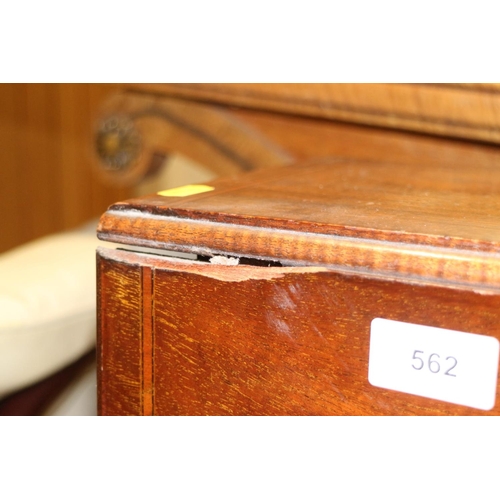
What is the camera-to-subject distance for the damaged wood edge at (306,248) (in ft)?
1.07

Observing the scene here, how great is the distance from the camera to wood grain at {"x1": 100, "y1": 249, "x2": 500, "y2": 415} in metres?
0.34

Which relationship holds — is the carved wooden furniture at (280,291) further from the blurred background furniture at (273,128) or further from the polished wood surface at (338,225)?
the blurred background furniture at (273,128)

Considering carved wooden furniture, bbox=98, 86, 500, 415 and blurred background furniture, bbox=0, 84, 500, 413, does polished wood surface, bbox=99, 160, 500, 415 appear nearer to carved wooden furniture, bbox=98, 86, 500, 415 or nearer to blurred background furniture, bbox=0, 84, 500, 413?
carved wooden furniture, bbox=98, 86, 500, 415

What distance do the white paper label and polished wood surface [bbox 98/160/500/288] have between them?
0.10ft

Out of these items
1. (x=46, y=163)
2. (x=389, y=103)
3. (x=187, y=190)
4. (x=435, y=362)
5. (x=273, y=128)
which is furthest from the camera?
(x=46, y=163)

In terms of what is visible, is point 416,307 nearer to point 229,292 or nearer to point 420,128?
point 229,292

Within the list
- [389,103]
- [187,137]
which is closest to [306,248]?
[389,103]

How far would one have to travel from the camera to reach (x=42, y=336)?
1.71 feet

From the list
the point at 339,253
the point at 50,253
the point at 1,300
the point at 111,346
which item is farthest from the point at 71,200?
the point at 339,253

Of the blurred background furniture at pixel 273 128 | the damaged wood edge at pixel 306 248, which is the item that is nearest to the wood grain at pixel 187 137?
the blurred background furniture at pixel 273 128

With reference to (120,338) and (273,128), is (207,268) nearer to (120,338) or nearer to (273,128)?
(120,338)

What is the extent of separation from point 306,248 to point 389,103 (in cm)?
49

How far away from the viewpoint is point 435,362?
34cm

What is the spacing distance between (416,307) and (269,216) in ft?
0.34
